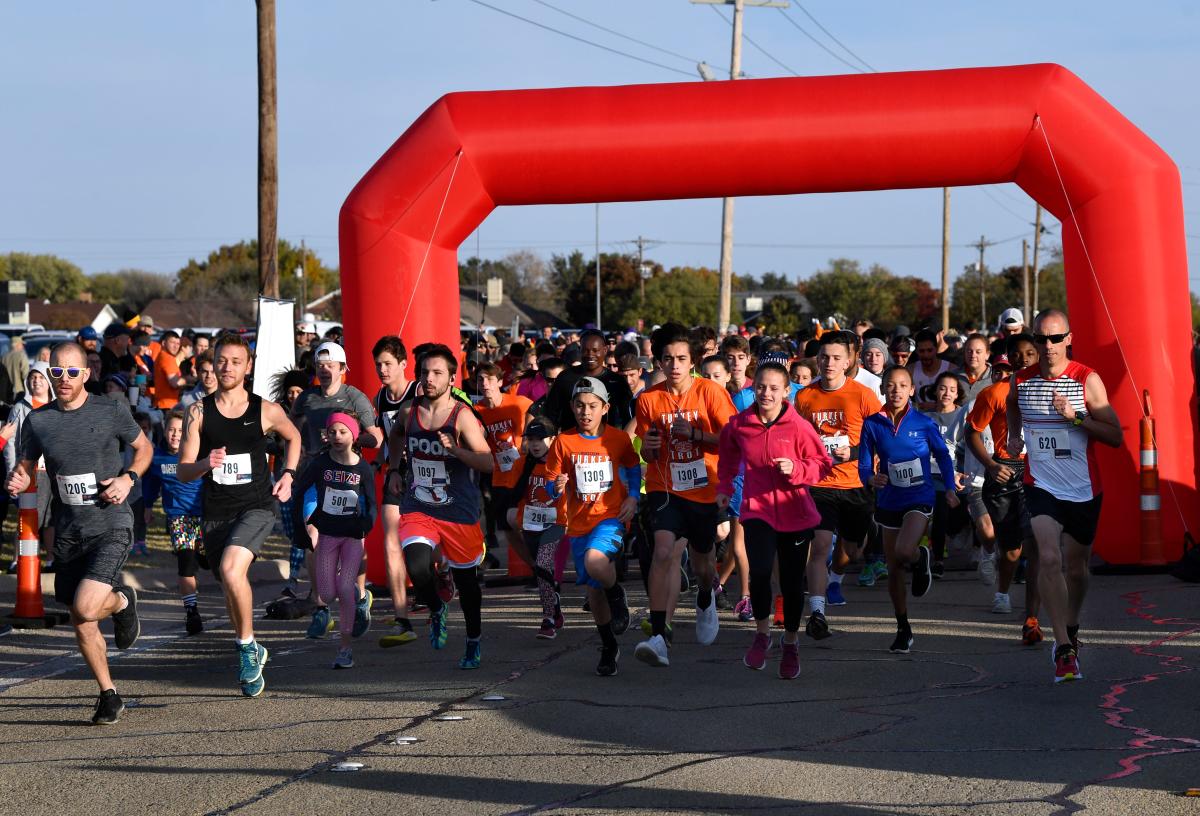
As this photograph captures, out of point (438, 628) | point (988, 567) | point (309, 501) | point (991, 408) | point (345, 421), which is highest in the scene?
point (991, 408)

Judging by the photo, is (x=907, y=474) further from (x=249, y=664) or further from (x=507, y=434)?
Result: (x=249, y=664)

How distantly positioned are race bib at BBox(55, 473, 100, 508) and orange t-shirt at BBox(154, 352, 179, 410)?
9.43 m

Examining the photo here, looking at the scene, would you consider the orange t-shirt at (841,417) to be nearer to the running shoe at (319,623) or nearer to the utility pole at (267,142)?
the running shoe at (319,623)

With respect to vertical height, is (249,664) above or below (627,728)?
above

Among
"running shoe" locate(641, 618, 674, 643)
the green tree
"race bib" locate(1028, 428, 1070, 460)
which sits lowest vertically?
"running shoe" locate(641, 618, 674, 643)

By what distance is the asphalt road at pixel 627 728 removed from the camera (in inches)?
228

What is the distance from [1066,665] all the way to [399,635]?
3994 mm

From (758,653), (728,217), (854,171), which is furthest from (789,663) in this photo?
(728,217)

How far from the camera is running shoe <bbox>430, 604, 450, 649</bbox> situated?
9.49 m

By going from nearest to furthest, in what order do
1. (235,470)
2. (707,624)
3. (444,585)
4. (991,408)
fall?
1. (235,470)
2. (707,624)
3. (444,585)
4. (991,408)

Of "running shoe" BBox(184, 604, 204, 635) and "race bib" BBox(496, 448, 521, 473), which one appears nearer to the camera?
"running shoe" BBox(184, 604, 204, 635)

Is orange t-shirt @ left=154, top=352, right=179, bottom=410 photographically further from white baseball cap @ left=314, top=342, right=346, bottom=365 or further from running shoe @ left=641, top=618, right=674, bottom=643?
running shoe @ left=641, top=618, right=674, bottom=643

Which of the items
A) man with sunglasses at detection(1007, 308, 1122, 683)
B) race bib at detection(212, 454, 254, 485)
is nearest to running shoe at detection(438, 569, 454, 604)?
race bib at detection(212, 454, 254, 485)

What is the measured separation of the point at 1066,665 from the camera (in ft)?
26.0
